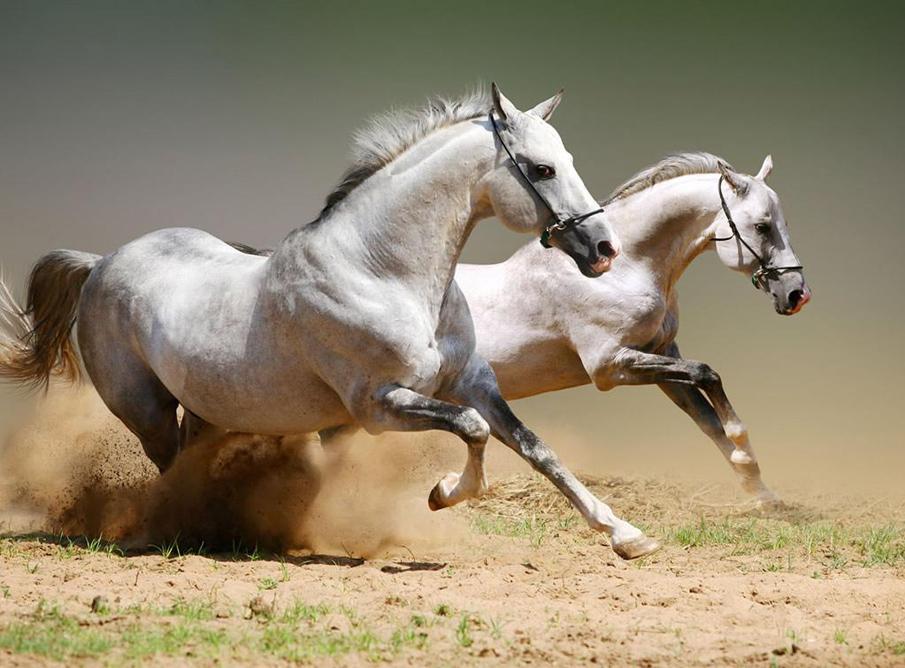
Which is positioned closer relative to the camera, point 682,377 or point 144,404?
point 144,404

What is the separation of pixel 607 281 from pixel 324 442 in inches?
66.4

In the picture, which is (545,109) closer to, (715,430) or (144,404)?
(144,404)

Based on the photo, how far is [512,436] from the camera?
4.67 meters

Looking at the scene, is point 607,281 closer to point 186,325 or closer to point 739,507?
point 739,507

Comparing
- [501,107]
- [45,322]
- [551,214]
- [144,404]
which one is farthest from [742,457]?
[45,322]

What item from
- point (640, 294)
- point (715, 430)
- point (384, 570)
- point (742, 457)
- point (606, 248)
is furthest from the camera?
point (715, 430)

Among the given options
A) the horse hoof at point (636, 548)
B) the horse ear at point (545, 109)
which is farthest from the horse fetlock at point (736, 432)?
the horse ear at point (545, 109)

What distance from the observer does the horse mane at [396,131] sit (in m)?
4.69

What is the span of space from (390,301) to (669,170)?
2493 millimetres

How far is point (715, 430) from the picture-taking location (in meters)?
6.30

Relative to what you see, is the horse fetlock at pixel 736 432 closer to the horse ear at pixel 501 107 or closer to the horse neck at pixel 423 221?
the horse neck at pixel 423 221

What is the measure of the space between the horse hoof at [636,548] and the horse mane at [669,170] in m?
2.41

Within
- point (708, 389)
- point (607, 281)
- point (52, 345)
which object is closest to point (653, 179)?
point (607, 281)

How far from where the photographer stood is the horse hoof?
4402 mm
